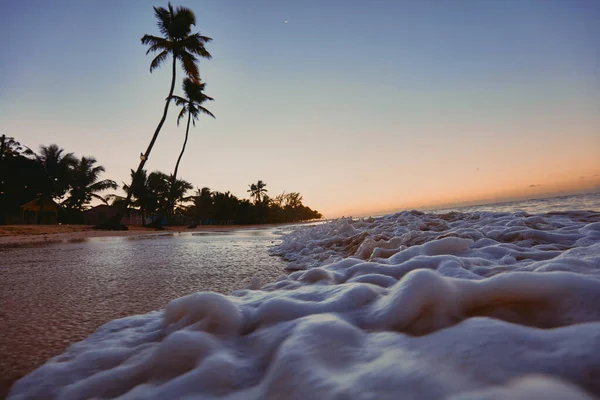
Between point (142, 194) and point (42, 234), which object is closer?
point (42, 234)

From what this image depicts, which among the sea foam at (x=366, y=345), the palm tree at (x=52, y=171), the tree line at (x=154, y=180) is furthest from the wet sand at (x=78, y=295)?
the palm tree at (x=52, y=171)

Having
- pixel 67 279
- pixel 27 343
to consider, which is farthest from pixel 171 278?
pixel 27 343

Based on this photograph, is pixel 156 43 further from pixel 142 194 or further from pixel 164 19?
pixel 142 194

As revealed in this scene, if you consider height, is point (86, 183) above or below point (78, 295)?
above

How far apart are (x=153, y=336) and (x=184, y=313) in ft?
0.42

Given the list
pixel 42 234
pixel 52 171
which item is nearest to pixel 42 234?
pixel 42 234

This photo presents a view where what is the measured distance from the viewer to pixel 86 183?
102 feet

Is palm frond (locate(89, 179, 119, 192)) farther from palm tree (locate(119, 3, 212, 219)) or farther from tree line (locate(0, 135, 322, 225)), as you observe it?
palm tree (locate(119, 3, 212, 219))

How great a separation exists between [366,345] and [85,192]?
37465mm

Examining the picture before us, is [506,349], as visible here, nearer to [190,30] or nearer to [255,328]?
[255,328]

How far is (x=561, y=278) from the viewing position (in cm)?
89

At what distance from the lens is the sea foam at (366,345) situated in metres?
0.59

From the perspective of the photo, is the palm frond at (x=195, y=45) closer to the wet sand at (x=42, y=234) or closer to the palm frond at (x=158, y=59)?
the palm frond at (x=158, y=59)

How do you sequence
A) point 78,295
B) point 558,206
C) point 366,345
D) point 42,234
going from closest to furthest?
point 366,345 → point 78,295 → point 558,206 → point 42,234
